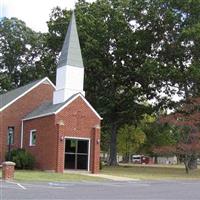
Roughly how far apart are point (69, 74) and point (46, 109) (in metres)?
3.70

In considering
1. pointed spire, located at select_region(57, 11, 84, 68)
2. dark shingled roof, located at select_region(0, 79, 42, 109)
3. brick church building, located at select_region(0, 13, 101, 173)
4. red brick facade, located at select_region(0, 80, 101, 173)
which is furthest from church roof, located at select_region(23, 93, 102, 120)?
pointed spire, located at select_region(57, 11, 84, 68)

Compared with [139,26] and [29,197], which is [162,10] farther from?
[29,197]

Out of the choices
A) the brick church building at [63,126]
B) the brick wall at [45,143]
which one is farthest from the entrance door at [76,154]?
the brick wall at [45,143]

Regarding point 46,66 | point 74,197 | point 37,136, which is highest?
point 46,66

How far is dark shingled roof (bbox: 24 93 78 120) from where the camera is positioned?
40250 millimetres

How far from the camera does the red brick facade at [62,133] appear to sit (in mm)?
38781

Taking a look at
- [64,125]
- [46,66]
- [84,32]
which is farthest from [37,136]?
[46,66]

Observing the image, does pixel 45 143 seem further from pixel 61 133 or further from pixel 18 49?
pixel 18 49

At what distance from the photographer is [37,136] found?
42.2m

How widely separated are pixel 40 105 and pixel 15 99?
2293mm

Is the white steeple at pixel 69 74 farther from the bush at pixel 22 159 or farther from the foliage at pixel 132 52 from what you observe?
the foliage at pixel 132 52

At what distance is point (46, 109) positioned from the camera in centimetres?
4328

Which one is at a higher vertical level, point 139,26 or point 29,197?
point 139,26

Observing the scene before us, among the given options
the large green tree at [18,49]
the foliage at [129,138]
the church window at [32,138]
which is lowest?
the church window at [32,138]
